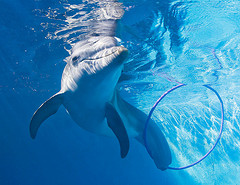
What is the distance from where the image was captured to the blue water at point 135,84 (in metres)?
7.35

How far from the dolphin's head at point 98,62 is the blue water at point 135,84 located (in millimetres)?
3449

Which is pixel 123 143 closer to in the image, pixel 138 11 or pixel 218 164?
pixel 138 11

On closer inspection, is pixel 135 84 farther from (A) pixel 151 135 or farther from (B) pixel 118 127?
(B) pixel 118 127

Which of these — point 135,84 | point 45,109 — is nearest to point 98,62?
point 45,109

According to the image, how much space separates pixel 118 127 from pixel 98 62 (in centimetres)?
160

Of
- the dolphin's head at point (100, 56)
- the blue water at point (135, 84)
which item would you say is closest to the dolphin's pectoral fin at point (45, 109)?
the dolphin's head at point (100, 56)

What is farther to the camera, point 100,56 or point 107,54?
point 100,56

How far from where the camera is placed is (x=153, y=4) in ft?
21.9

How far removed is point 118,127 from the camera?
4078mm

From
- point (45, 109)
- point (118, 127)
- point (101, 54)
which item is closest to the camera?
point (101, 54)

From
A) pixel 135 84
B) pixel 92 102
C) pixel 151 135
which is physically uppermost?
pixel 135 84

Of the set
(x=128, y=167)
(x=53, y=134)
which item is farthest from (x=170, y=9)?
(x=53, y=134)

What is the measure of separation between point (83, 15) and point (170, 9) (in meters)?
3.27

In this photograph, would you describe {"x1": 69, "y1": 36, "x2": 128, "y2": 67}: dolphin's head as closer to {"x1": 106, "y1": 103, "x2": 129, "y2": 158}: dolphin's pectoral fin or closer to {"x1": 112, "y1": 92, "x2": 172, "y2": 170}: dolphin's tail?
{"x1": 106, "y1": 103, "x2": 129, "y2": 158}: dolphin's pectoral fin
